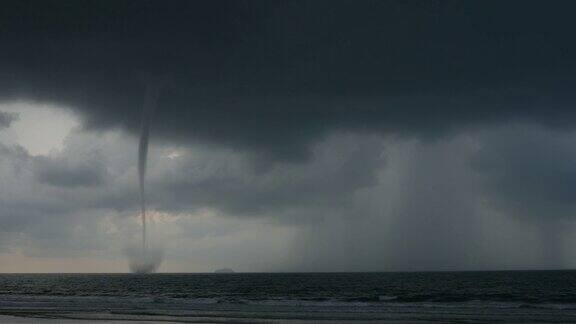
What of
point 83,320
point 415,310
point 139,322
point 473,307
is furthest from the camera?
point 473,307

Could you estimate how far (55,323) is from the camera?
1519 inches

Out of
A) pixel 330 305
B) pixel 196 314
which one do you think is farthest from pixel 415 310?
pixel 196 314

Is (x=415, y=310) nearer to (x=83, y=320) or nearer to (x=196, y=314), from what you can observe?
(x=196, y=314)

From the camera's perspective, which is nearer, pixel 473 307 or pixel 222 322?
pixel 222 322

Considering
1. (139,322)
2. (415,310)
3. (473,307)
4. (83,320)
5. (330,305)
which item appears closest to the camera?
(139,322)

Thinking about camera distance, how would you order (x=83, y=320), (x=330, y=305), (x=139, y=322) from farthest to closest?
(x=330, y=305)
(x=83, y=320)
(x=139, y=322)

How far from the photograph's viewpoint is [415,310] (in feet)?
170

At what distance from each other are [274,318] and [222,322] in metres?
4.61

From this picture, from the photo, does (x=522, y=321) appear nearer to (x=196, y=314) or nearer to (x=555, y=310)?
(x=555, y=310)

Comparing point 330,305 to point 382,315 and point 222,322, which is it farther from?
point 222,322

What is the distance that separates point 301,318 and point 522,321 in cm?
1544

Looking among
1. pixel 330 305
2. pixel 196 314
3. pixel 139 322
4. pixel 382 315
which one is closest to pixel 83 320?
pixel 139 322

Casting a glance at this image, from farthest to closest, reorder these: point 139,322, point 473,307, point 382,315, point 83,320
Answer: point 473,307
point 382,315
point 83,320
point 139,322

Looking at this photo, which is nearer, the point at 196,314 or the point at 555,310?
the point at 196,314
